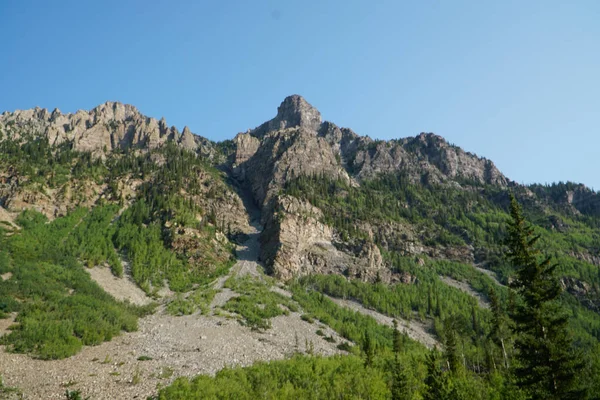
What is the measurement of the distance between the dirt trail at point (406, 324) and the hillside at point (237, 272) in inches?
30.7

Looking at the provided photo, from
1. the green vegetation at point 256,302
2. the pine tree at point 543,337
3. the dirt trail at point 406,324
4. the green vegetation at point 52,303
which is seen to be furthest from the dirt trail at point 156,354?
the pine tree at point 543,337

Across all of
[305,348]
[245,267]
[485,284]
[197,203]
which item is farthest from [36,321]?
[485,284]

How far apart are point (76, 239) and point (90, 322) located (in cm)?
5557

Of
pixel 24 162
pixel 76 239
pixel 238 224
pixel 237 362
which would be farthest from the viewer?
pixel 238 224

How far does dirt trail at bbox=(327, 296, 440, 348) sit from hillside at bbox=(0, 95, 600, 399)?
2.56ft

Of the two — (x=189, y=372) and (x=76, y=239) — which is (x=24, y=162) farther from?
(x=189, y=372)

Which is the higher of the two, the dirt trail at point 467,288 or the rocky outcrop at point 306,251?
the rocky outcrop at point 306,251

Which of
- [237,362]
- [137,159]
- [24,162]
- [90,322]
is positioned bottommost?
[237,362]

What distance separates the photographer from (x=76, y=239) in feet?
332

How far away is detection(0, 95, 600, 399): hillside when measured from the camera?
158 ft

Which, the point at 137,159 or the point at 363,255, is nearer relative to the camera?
the point at 363,255

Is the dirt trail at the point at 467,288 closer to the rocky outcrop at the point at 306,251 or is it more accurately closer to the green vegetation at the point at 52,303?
the rocky outcrop at the point at 306,251

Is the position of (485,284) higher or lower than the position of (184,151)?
lower

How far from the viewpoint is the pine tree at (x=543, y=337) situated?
21.6 metres
